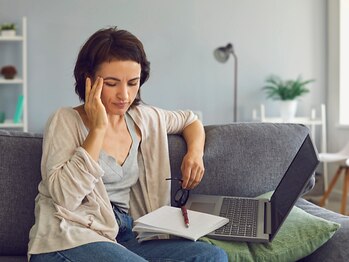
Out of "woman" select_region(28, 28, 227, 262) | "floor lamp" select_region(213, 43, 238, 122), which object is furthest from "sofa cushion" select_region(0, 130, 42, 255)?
"floor lamp" select_region(213, 43, 238, 122)

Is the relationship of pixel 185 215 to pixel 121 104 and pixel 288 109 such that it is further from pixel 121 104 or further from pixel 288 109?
pixel 288 109

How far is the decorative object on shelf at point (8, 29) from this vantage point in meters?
3.58

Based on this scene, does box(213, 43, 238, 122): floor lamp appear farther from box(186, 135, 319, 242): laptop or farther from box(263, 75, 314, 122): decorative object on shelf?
box(186, 135, 319, 242): laptop

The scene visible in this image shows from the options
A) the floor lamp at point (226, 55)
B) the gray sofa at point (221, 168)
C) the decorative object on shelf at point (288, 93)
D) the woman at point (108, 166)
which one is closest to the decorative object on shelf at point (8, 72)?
the floor lamp at point (226, 55)

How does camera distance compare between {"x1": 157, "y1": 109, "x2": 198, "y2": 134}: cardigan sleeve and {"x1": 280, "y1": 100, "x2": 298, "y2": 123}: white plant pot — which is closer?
{"x1": 157, "y1": 109, "x2": 198, "y2": 134}: cardigan sleeve

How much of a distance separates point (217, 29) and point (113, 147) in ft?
9.70

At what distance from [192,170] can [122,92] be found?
1.07 feet

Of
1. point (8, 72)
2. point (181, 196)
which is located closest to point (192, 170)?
point (181, 196)

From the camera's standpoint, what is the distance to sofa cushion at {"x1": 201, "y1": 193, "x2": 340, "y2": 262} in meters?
1.19

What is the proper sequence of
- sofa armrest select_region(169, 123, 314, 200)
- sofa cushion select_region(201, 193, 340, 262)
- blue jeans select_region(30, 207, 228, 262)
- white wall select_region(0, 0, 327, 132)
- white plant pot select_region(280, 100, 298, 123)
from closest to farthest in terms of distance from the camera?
blue jeans select_region(30, 207, 228, 262), sofa cushion select_region(201, 193, 340, 262), sofa armrest select_region(169, 123, 314, 200), white wall select_region(0, 0, 327, 132), white plant pot select_region(280, 100, 298, 123)

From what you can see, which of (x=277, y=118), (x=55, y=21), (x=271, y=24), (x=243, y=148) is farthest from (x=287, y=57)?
(x=243, y=148)

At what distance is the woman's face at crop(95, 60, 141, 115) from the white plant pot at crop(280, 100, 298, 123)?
2833 mm

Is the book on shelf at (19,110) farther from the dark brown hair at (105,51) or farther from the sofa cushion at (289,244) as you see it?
the sofa cushion at (289,244)

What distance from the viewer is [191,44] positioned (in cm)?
409
